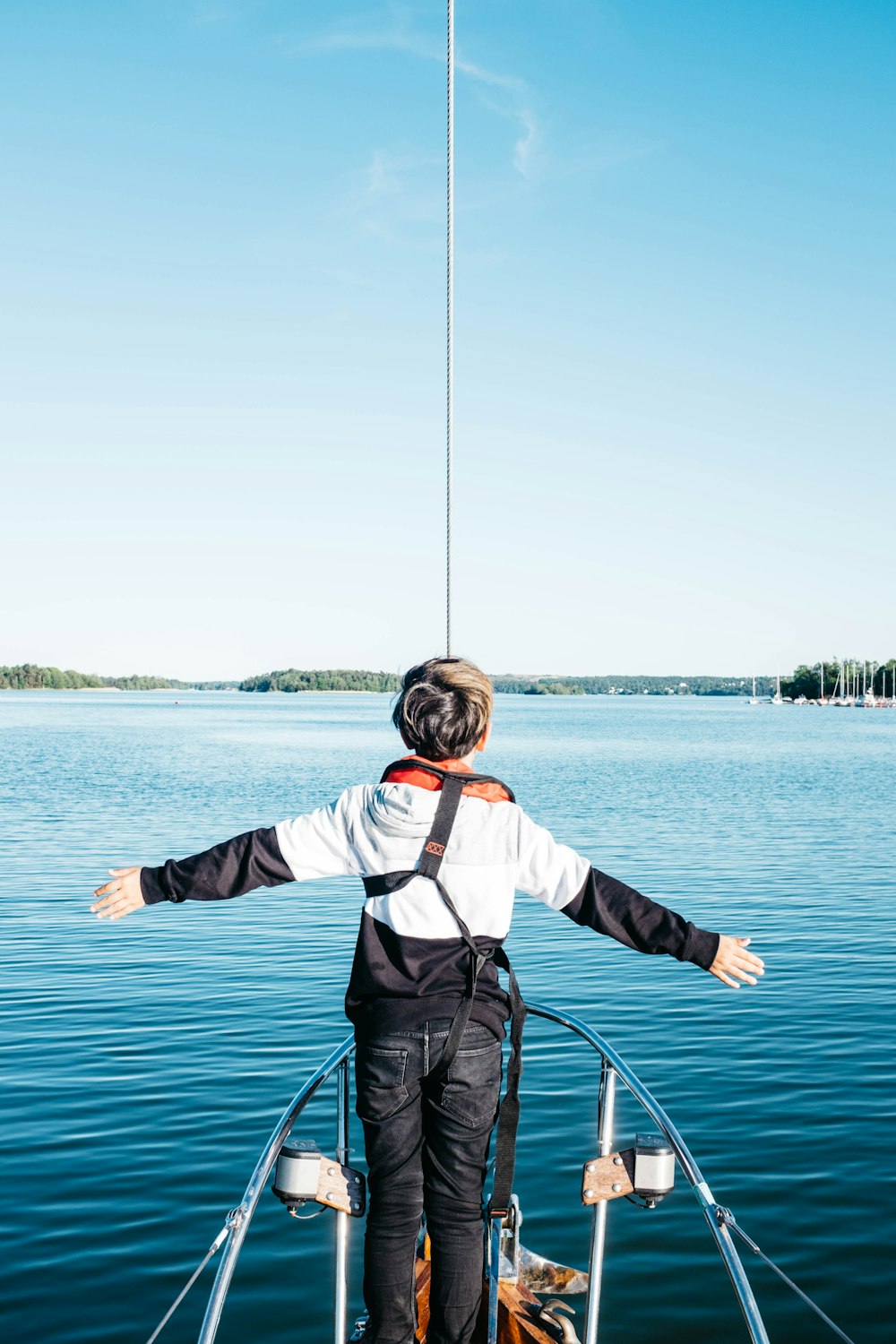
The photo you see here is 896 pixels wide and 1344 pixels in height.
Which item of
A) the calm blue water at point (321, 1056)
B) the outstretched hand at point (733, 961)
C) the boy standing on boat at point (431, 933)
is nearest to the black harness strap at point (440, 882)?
the boy standing on boat at point (431, 933)

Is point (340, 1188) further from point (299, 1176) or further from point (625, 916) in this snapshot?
point (625, 916)

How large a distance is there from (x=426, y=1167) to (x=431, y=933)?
704 mm

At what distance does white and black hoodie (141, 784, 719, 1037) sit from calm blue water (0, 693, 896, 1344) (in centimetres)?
356

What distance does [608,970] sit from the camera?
13.7m

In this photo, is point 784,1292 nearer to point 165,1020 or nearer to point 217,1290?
point 217,1290

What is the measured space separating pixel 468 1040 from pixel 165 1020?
858cm

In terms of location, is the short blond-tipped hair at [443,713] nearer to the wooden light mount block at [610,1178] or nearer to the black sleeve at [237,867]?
the black sleeve at [237,867]

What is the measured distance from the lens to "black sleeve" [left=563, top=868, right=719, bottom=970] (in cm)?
328

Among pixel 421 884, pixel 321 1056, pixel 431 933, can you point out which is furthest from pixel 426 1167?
pixel 321 1056

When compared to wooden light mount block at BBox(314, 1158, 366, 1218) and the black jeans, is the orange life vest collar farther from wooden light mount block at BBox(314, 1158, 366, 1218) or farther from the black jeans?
wooden light mount block at BBox(314, 1158, 366, 1218)

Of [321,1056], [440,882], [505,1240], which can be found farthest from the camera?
[321,1056]

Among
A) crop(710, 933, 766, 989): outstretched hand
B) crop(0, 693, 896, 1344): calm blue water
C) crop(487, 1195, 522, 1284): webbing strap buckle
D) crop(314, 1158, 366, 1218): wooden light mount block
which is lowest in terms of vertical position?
crop(0, 693, 896, 1344): calm blue water

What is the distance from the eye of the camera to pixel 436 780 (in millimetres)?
3215

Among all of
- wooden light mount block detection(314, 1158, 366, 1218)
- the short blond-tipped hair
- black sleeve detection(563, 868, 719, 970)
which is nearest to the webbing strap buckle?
wooden light mount block detection(314, 1158, 366, 1218)
